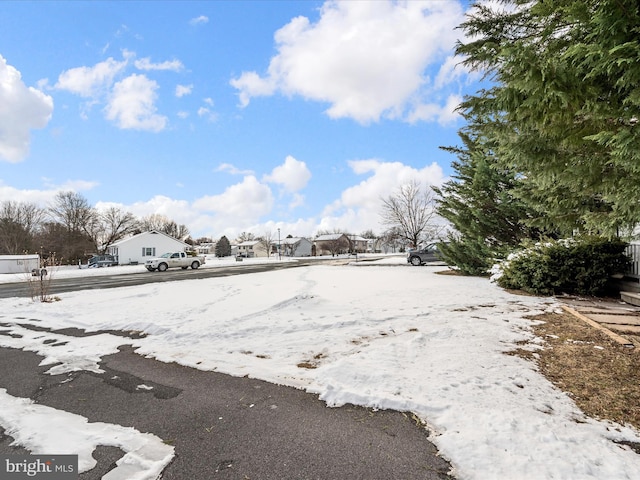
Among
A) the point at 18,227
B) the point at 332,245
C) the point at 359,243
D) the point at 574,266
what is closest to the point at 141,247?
the point at 18,227

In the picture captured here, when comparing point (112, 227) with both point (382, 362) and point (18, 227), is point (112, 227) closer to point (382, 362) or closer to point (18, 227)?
point (18, 227)

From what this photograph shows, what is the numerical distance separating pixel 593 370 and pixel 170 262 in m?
27.2

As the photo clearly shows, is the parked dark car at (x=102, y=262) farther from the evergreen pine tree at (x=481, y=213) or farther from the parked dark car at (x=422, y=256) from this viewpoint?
the evergreen pine tree at (x=481, y=213)

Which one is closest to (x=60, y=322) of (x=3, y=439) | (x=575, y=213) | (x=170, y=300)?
(x=170, y=300)

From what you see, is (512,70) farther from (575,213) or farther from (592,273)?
(592,273)

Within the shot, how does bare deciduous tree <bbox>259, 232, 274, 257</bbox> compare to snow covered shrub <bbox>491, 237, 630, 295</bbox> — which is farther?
bare deciduous tree <bbox>259, 232, 274, 257</bbox>

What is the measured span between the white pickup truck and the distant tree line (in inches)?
976

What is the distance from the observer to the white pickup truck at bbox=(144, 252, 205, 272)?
24.8m

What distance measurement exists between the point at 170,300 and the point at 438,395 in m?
7.97

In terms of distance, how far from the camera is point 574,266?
25.3ft

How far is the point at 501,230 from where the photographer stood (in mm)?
11828

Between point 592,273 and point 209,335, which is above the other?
point 592,273

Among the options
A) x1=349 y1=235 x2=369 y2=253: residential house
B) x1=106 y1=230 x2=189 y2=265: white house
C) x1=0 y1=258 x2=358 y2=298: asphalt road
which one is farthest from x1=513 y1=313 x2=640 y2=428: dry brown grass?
x1=349 y1=235 x2=369 y2=253: residential house

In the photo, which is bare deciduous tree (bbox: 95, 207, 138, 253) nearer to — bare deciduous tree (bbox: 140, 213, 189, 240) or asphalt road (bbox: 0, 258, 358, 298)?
bare deciduous tree (bbox: 140, 213, 189, 240)
